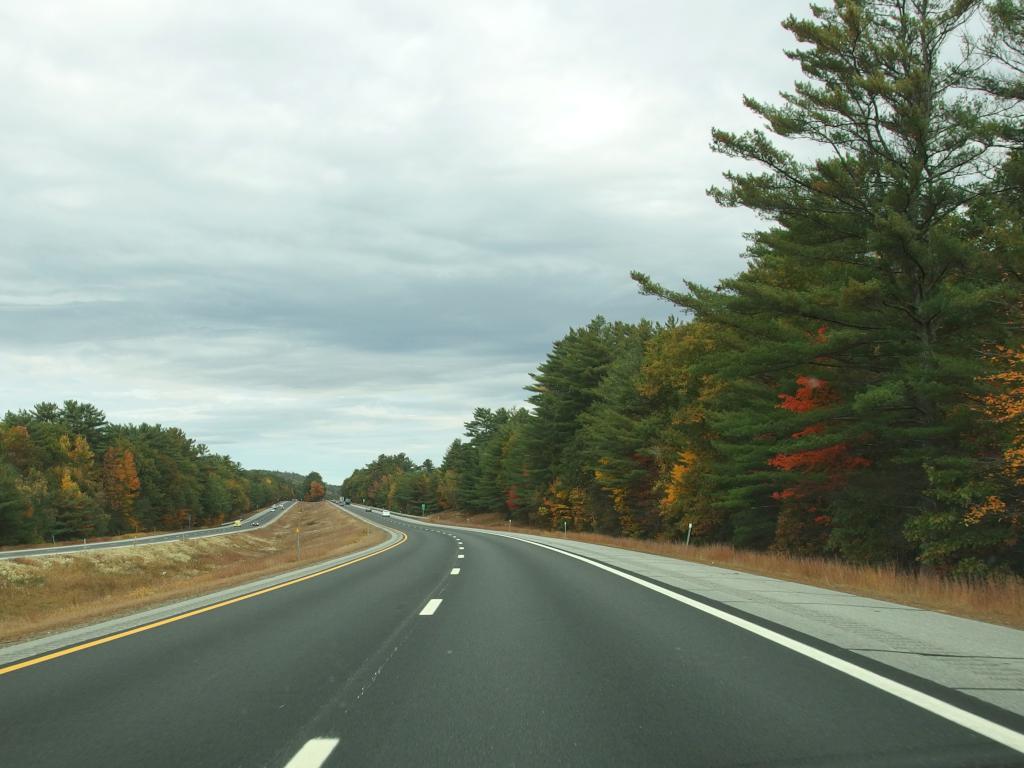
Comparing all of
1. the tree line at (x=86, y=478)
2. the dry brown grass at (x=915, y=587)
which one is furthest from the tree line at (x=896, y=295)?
the tree line at (x=86, y=478)

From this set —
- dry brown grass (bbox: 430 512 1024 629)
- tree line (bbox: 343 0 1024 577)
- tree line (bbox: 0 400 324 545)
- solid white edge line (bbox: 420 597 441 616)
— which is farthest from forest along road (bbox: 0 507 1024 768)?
tree line (bbox: 0 400 324 545)

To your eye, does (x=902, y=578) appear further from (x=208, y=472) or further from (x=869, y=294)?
(x=208, y=472)

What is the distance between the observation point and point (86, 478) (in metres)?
109

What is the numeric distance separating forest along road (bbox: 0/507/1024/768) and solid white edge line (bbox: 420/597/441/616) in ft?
2.68

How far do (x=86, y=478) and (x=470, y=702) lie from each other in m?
119

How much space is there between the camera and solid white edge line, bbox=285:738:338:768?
436 centimetres

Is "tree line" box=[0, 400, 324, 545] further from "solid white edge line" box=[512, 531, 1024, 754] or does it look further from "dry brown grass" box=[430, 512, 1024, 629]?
"solid white edge line" box=[512, 531, 1024, 754]

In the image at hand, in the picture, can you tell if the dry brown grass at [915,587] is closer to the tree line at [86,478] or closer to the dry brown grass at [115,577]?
the dry brown grass at [115,577]

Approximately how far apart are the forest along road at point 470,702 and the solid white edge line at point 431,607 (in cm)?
82

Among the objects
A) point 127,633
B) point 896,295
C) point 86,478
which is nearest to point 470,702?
point 127,633

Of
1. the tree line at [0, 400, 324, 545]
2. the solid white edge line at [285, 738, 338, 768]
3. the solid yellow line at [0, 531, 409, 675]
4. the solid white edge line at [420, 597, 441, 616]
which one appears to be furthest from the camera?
the tree line at [0, 400, 324, 545]

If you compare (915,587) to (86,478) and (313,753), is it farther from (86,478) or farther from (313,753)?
(86,478)

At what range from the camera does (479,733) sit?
497cm

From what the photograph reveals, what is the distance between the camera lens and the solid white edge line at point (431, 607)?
36.6ft
